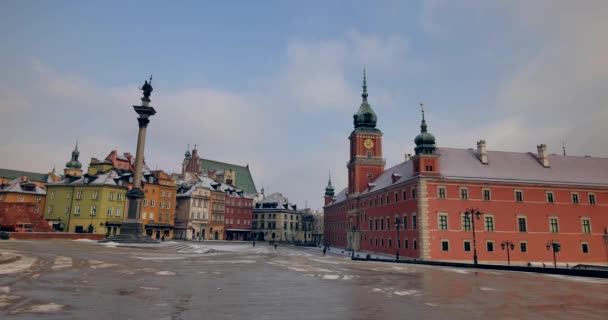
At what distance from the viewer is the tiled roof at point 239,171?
118 m

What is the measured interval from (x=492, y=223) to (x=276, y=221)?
7072 cm

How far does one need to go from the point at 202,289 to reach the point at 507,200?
155 ft

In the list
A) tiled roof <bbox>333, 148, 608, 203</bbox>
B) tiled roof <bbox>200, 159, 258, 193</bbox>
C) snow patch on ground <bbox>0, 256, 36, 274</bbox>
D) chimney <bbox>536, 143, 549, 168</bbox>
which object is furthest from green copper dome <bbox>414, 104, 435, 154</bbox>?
tiled roof <bbox>200, 159, 258, 193</bbox>

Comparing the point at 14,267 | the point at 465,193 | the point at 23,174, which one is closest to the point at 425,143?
the point at 465,193

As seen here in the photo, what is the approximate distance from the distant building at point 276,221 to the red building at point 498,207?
57.4 m

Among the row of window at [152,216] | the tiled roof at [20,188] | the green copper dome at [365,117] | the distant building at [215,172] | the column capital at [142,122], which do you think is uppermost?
the green copper dome at [365,117]

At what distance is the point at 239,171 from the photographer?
12756cm

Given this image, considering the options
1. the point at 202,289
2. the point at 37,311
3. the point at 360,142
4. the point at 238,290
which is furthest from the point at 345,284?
the point at 360,142

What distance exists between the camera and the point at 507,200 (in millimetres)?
50000

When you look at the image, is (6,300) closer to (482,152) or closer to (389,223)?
(389,223)

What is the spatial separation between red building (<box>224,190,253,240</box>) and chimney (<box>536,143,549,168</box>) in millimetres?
68703

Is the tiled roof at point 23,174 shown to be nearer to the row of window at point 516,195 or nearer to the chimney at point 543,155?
the row of window at point 516,195

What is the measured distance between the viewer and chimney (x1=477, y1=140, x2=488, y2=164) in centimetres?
5416

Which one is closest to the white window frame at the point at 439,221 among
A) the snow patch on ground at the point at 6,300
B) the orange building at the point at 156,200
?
the snow patch on ground at the point at 6,300
